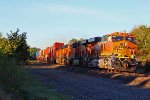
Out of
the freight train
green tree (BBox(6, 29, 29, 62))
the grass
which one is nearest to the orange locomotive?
the freight train

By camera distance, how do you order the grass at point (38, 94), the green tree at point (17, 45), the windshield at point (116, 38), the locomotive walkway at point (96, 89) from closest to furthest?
the grass at point (38, 94), the locomotive walkway at point (96, 89), the green tree at point (17, 45), the windshield at point (116, 38)

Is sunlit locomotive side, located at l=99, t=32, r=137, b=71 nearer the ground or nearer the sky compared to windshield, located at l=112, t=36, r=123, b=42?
nearer the ground

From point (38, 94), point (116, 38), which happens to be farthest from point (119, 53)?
point (38, 94)

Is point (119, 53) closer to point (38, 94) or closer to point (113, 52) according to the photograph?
point (113, 52)

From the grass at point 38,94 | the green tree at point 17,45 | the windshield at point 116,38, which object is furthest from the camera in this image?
the windshield at point 116,38

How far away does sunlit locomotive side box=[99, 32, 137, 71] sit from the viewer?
31.9 meters

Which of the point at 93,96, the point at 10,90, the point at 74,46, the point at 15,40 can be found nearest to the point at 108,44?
the point at 15,40

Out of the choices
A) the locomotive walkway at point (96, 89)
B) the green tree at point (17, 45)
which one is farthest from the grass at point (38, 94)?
the green tree at point (17, 45)

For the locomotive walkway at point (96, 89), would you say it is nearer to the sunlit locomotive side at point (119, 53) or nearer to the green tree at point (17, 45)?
the sunlit locomotive side at point (119, 53)

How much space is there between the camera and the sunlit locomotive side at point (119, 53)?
31898 millimetres

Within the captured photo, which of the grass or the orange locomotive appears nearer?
the grass

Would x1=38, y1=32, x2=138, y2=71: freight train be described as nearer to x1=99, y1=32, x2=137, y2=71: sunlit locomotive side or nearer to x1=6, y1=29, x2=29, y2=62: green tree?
x1=99, y1=32, x2=137, y2=71: sunlit locomotive side

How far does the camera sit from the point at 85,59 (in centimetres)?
4212

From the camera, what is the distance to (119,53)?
32719 millimetres
